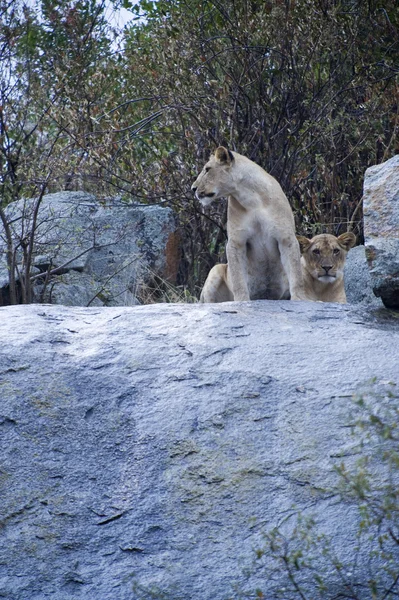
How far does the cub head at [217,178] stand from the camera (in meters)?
7.00

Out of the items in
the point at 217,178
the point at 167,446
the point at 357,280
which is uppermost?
the point at 217,178

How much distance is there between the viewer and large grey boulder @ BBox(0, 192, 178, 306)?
969 cm

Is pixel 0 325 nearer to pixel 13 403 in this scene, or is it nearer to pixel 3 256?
pixel 13 403

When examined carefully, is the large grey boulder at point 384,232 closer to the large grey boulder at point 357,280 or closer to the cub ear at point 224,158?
the cub ear at point 224,158

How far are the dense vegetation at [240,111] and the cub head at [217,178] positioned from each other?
2.71 meters

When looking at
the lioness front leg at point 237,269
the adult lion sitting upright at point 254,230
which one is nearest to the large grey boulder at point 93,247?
the adult lion sitting upright at point 254,230

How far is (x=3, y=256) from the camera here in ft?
32.3

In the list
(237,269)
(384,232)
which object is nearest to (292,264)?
(237,269)

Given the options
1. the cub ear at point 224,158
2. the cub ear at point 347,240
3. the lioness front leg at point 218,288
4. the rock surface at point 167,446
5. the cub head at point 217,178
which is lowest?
the rock surface at point 167,446

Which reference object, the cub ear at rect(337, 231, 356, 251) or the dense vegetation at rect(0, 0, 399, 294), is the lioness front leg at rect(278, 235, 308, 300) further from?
the dense vegetation at rect(0, 0, 399, 294)

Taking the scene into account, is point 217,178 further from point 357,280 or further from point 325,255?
point 357,280

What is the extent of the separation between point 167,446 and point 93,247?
18.9 ft

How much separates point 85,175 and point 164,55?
1610 millimetres

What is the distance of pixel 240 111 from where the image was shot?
10133 millimetres
